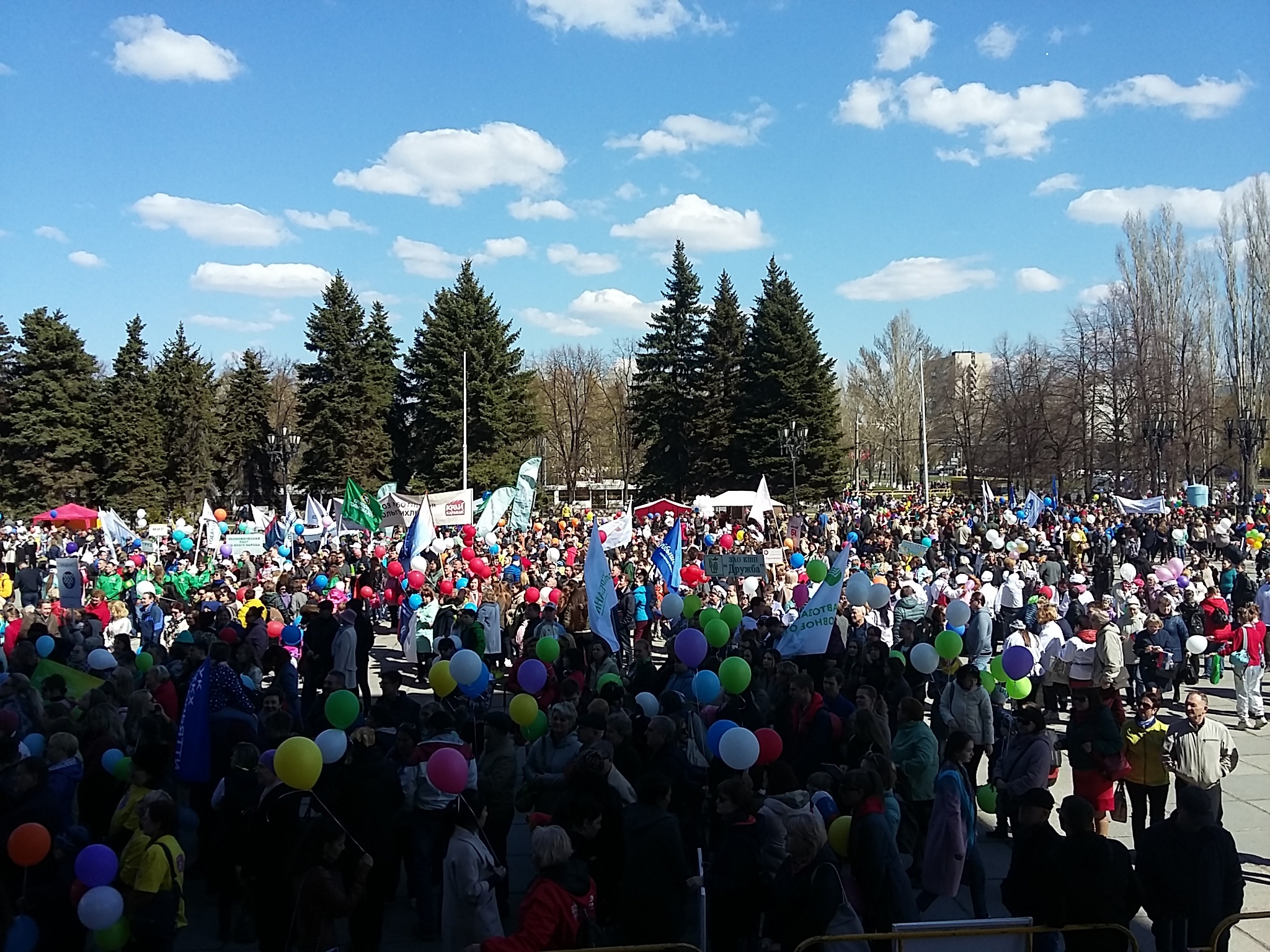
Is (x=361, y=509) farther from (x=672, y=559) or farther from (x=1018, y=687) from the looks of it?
(x=1018, y=687)

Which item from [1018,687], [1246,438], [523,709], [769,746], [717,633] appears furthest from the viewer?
[1246,438]

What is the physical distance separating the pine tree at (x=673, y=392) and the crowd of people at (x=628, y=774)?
36.5 meters

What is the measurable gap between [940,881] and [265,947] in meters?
3.95

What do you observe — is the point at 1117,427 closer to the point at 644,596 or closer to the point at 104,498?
the point at 644,596

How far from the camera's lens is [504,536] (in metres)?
28.3

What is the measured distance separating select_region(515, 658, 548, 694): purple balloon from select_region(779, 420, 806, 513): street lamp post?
29574mm

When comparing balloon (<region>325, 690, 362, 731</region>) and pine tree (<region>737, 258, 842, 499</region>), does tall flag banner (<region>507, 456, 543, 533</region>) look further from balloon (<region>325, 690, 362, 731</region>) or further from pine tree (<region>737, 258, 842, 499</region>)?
pine tree (<region>737, 258, 842, 499</region>)

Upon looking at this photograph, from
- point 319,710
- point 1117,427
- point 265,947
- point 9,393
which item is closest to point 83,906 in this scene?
point 265,947

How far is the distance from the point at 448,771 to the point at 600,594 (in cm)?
489

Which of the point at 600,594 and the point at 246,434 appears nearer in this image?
the point at 600,594

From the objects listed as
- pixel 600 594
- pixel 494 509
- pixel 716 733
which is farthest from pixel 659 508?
pixel 716 733

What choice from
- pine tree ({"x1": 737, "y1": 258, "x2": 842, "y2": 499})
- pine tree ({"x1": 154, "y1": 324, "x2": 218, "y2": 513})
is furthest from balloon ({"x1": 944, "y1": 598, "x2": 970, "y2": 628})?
pine tree ({"x1": 154, "y1": 324, "x2": 218, "y2": 513})

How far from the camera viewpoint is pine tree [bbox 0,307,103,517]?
49.0m

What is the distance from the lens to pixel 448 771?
607cm
